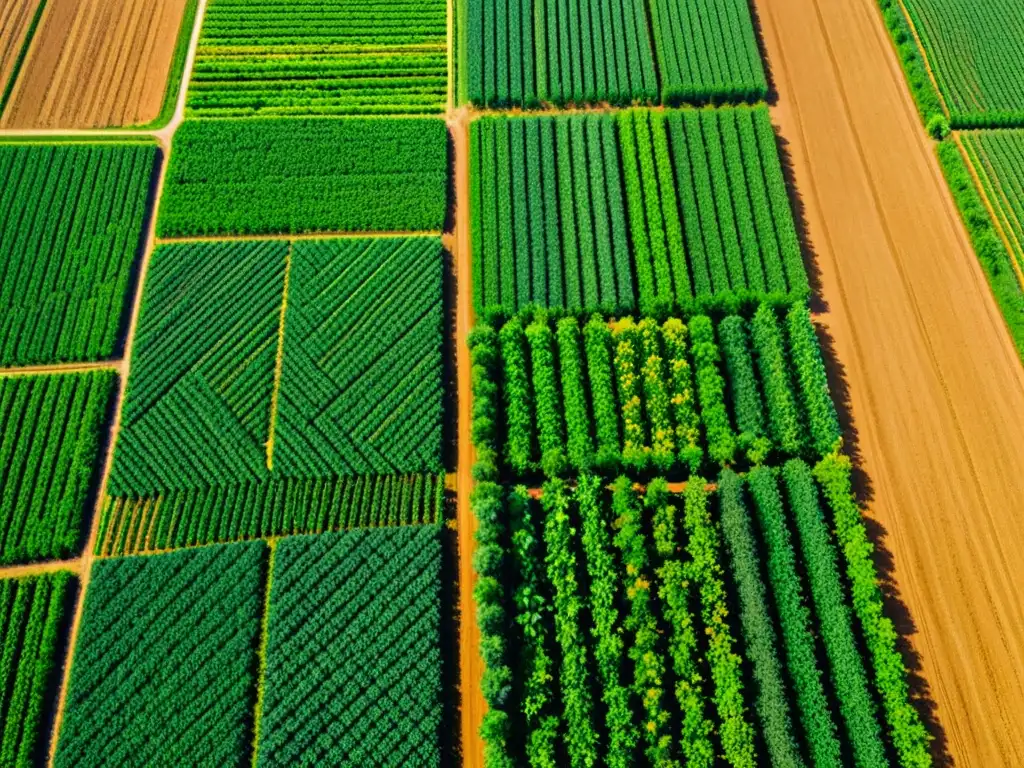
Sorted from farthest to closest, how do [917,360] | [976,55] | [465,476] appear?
1. [976,55]
2. [917,360]
3. [465,476]

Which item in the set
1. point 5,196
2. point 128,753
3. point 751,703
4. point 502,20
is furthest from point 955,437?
point 5,196

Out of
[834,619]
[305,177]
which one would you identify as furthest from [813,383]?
[305,177]

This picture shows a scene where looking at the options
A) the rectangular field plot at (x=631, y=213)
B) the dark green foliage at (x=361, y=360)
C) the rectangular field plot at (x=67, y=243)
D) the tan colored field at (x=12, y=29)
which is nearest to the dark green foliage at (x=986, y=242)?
the rectangular field plot at (x=631, y=213)

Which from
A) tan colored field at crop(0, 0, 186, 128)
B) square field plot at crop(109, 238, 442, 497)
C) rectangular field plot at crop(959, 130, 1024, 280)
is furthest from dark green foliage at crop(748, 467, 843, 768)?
tan colored field at crop(0, 0, 186, 128)

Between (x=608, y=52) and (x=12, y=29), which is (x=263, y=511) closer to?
(x=608, y=52)

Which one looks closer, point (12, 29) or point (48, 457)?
point (48, 457)

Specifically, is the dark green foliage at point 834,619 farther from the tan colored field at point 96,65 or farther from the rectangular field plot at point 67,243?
the tan colored field at point 96,65
